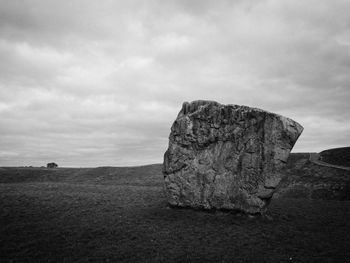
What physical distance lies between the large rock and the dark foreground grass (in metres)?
1.70

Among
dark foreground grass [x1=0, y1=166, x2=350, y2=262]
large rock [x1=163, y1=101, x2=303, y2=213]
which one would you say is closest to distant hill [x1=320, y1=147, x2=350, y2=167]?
dark foreground grass [x1=0, y1=166, x2=350, y2=262]

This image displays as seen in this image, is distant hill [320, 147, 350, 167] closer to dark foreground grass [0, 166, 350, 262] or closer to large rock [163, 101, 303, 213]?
dark foreground grass [0, 166, 350, 262]

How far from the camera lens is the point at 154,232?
1722 cm

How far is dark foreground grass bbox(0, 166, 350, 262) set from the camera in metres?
13.9

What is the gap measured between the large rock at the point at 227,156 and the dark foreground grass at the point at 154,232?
1.70 metres

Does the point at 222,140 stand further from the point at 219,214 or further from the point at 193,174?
the point at 219,214

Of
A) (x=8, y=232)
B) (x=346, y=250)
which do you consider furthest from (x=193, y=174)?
(x=8, y=232)

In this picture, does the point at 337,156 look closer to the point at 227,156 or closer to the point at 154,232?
the point at 227,156

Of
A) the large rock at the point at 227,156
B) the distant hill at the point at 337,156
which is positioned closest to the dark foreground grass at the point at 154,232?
the large rock at the point at 227,156

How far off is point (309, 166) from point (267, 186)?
3164cm

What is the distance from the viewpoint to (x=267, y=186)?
66.4 feet

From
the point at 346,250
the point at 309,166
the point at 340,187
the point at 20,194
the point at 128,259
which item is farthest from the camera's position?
the point at 309,166

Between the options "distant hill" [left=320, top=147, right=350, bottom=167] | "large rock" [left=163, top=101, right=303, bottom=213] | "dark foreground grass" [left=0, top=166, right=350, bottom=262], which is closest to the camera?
"dark foreground grass" [left=0, top=166, right=350, bottom=262]

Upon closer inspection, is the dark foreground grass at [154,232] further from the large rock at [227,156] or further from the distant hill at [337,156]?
the distant hill at [337,156]
